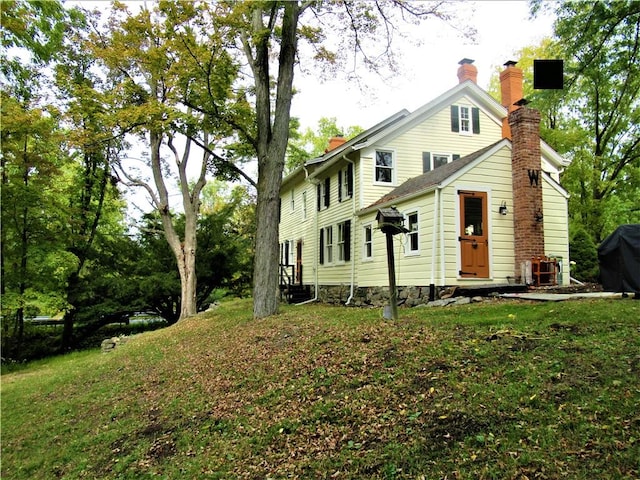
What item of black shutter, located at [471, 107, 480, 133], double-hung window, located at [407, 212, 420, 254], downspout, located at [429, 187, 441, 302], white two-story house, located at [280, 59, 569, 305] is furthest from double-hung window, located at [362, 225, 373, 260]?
black shutter, located at [471, 107, 480, 133]

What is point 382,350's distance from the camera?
5.88 meters

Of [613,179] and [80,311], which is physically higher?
[613,179]

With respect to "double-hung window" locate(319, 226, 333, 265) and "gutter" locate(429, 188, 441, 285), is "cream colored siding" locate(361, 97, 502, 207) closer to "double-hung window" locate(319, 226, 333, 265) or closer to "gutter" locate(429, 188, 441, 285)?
"double-hung window" locate(319, 226, 333, 265)

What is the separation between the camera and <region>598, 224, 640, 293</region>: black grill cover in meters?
7.41

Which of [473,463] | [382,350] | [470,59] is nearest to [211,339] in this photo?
[382,350]

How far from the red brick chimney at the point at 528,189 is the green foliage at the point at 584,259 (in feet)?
15.8

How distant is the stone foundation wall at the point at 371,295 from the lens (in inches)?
435

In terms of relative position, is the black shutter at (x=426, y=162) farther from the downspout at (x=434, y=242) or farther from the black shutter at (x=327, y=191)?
the downspout at (x=434, y=242)

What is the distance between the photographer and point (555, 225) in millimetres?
11133

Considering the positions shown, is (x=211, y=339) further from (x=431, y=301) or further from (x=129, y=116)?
(x=129, y=116)

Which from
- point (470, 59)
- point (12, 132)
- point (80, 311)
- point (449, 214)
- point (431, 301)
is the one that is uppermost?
point (470, 59)

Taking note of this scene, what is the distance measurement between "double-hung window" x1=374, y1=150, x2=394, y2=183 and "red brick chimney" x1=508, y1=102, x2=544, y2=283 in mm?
4622

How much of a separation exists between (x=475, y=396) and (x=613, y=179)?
69.7 feet

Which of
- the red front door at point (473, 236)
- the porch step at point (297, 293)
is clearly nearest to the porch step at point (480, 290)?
the red front door at point (473, 236)
